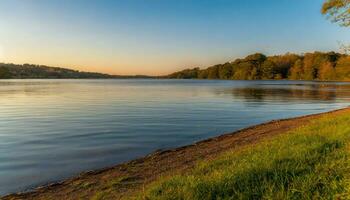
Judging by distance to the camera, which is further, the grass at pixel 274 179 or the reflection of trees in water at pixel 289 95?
the reflection of trees in water at pixel 289 95

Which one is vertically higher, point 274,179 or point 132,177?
point 274,179

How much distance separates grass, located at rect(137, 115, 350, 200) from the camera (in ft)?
22.1

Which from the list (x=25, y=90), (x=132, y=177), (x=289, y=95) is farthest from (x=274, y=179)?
(x=25, y=90)

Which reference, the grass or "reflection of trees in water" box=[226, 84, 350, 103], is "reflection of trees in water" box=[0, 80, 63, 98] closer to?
"reflection of trees in water" box=[226, 84, 350, 103]

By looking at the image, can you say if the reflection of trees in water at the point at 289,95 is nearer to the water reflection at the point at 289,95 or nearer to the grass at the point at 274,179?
the water reflection at the point at 289,95

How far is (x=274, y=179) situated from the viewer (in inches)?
301

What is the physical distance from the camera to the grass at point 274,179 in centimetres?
675

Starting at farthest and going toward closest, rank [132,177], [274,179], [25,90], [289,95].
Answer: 1. [25,90]
2. [289,95]
3. [132,177]
4. [274,179]

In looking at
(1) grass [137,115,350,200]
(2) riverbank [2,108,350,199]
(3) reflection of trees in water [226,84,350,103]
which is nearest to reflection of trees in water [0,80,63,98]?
(3) reflection of trees in water [226,84,350,103]

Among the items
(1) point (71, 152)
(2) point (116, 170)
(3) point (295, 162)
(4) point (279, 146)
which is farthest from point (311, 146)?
(1) point (71, 152)

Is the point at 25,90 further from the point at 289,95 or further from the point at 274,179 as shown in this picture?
the point at 274,179

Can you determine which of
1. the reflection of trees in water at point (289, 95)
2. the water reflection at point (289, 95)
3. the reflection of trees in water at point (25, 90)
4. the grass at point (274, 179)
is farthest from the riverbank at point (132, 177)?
the reflection of trees in water at point (25, 90)

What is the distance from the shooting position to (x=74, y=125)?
2409 centimetres

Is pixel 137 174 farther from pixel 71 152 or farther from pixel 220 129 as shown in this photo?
pixel 220 129
